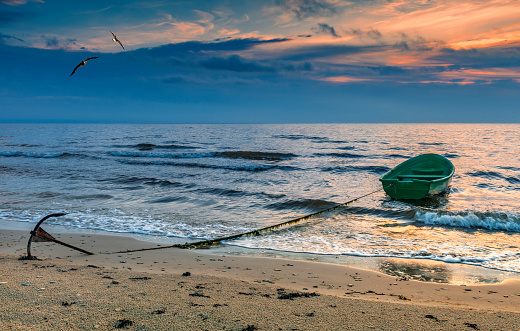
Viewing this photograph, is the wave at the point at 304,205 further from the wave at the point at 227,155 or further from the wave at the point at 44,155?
the wave at the point at 44,155

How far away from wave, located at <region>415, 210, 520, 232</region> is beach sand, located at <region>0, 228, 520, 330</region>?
4596 mm

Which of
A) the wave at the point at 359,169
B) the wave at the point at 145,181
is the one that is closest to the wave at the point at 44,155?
the wave at the point at 145,181

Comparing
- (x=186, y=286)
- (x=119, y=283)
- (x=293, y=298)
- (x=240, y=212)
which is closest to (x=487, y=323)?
(x=293, y=298)

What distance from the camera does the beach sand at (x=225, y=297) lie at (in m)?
3.72

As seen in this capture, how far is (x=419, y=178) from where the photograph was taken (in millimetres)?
16406

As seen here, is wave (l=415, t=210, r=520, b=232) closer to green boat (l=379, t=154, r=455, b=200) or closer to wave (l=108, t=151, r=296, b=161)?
green boat (l=379, t=154, r=455, b=200)

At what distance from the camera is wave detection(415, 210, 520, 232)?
9898 millimetres

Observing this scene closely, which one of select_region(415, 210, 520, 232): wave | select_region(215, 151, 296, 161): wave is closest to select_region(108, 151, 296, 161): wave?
select_region(215, 151, 296, 161): wave

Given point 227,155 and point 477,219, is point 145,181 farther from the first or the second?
point 227,155

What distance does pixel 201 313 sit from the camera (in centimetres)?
392

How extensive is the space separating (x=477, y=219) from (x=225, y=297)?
8962mm

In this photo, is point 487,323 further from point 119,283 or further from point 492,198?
point 492,198

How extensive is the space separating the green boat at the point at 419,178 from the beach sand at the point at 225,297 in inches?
327

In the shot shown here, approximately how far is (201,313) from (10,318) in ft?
6.38
